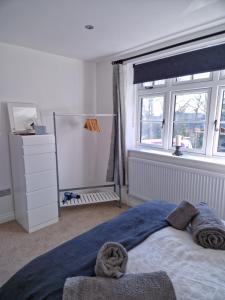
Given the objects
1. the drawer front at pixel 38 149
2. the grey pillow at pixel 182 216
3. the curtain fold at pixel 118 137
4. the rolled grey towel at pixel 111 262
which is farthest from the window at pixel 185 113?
the rolled grey towel at pixel 111 262

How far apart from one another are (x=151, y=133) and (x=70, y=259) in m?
2.25

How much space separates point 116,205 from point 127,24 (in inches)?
95.2

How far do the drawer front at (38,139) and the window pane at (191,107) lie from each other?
165 cm

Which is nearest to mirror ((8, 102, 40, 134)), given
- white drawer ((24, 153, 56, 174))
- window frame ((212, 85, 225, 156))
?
white drawer ((24, 153, 56, 174))

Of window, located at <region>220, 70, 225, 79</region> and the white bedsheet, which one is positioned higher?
window, located at <region>220, 70, 225, 79</region>

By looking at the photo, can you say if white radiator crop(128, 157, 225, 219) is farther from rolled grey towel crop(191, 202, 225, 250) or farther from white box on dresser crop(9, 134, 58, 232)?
white box on dresser crop(9, 134, 58, 232)

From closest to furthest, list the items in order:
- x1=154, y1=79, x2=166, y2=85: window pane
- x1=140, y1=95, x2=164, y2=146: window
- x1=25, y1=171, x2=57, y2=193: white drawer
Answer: x1=25, y1=171, x2=57, y2=193: white drawer < x1=154, y1=79, x2=166, y2=85: window pane < x1=140, y1=95, x2=164, y2=146: window

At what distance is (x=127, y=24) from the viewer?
1940 millimetres

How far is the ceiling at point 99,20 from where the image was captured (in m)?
1.60

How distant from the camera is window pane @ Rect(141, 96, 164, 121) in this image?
9.34 ft

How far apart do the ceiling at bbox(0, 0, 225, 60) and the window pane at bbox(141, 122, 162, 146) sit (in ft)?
3.57

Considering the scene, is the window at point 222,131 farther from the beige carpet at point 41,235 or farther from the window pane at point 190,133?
the beige carpet at point 41,235

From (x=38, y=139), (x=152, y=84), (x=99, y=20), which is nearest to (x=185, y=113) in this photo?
(x=152, y=84)

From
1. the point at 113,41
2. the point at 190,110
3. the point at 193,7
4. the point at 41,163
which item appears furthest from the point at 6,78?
the point at 190,110
